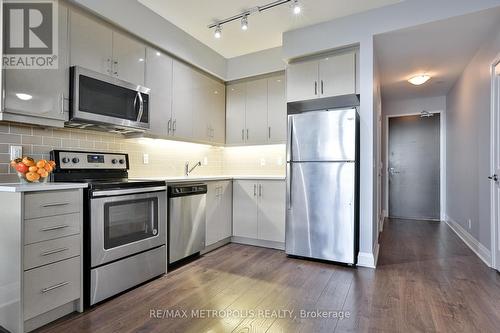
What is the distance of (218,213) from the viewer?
3.54 m

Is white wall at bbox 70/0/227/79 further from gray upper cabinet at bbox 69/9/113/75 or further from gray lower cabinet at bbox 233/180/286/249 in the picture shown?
gray lower cabinet at bbox 233/180/286/249

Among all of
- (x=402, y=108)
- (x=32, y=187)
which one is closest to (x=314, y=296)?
(x=32, y=187)

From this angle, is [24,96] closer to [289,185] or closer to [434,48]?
[289,185]

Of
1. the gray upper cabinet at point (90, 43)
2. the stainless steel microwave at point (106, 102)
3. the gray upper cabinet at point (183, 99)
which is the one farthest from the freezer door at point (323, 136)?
the gray upper cabinet at point (90, 43)

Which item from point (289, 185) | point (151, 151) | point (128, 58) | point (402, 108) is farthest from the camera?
point (402, 108)

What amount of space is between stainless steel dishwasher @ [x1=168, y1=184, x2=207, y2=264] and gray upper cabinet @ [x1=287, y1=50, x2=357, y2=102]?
5.39 ft

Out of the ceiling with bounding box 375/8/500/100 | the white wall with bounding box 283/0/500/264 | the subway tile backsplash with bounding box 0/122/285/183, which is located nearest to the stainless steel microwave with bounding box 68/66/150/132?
the subway tile backsplash with bounding box 0/122/285/183

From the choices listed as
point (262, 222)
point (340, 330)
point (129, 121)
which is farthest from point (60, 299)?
point (262, 222)

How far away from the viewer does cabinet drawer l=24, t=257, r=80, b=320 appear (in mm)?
1680

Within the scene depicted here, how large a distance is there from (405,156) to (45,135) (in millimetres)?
6155

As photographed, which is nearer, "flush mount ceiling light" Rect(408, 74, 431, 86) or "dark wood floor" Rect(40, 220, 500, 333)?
"dark wood floor" Rect(40, 220, 500, 333)

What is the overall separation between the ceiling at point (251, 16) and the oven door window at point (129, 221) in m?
1.99

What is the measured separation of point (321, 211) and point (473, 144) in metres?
2.28

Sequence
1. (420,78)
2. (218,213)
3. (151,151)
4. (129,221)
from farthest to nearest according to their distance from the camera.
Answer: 1. (420,78)
2. (218,213)
3. (151,151)
4. (129,221)
